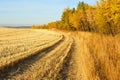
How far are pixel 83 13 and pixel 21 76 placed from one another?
53.7 meters

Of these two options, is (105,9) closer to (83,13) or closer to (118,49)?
(118,49)

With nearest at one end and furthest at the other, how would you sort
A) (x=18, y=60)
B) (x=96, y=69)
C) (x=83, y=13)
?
(x=96, y=69) < (x=18, y=60) < (x=83, y=13)

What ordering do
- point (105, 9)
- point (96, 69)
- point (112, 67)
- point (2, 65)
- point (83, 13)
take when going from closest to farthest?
Result: point (112, 67) → point (96, 69) → point (2, 65) → point (105, 9) → point (83, 13)

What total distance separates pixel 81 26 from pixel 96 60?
54042 millimetres

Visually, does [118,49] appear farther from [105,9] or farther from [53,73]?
[105,9]

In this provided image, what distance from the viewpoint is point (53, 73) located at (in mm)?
10633

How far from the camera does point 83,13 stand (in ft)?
206

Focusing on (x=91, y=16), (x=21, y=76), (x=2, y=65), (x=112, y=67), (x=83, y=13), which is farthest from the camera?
(x=83, y=13)

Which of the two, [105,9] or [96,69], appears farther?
[105,9]

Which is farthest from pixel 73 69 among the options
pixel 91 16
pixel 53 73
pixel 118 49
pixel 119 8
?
pixel 91 16

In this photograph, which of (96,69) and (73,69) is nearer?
(96,69)

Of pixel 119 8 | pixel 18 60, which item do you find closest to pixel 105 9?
pixel 119 8

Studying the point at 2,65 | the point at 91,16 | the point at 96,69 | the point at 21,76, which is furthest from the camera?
the point at 91,16

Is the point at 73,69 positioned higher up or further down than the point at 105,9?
further down
